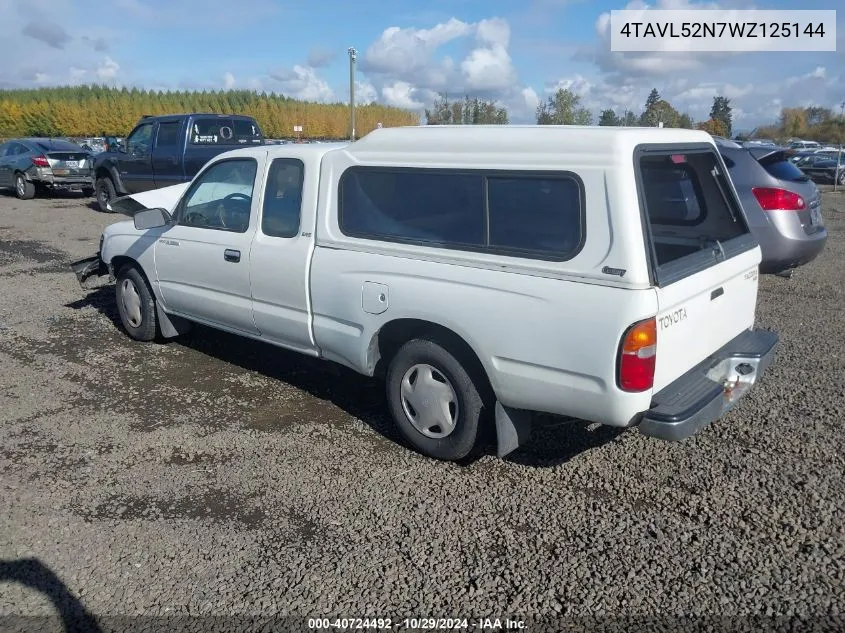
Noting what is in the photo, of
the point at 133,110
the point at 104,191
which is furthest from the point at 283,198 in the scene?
the point at 133,110

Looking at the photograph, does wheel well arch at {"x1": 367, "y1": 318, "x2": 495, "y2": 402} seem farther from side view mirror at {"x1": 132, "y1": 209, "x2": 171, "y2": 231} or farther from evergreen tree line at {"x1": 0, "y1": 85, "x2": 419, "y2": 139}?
evergreen tree line at {"x1": 0, "y1": 85, "x2": 419, "y2": 139}

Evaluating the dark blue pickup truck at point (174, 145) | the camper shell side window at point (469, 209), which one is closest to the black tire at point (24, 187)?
the dark blue pickup truck at point (174, 145)

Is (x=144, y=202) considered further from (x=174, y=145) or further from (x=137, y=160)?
(x=137, y=160)

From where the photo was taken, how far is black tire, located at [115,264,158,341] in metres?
6.05

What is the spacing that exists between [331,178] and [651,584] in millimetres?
2942

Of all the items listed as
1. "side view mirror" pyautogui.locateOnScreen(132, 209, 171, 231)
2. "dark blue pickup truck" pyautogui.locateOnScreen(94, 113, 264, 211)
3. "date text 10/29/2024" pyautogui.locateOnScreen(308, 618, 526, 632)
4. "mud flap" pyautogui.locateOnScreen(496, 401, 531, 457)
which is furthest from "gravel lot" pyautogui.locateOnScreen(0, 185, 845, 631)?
"dark blue pickup truck" pyautogui.locateOnScreen(94, 113, 264, 211)

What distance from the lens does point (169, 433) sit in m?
4.52

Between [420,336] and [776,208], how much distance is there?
5091 millimetres

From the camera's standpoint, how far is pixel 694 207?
4559mm

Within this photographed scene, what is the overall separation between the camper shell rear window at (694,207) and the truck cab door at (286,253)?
212 cm

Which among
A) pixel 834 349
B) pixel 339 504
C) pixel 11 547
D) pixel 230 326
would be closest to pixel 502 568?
pixel 339 504

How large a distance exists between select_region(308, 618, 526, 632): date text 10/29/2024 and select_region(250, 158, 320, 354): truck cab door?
2.15 metres

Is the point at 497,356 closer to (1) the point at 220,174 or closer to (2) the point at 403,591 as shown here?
(2) the point at 403,591

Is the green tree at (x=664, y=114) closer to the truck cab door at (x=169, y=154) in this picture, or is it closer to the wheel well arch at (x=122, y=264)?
the truck cab door at (x=169, y=154)
